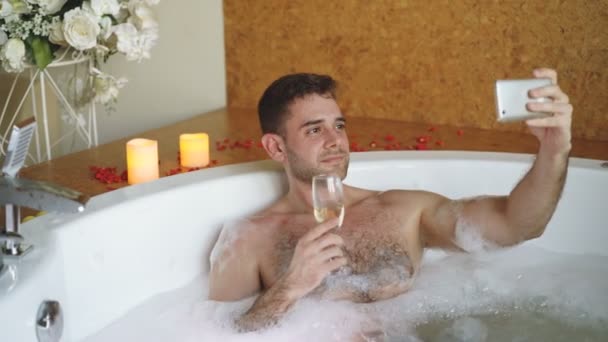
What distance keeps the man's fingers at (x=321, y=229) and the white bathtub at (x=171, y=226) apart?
15.9 inches

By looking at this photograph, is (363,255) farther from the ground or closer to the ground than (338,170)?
closer to the ground

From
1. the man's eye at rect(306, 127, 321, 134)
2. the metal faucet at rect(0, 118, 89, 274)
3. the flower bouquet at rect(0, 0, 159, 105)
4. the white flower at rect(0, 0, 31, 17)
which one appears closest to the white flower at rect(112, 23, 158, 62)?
the flower bouquet at rect(0, 0, 159, 105)

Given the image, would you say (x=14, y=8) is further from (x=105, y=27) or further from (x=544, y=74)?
(x=544, y=74)

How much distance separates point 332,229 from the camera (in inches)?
66.6

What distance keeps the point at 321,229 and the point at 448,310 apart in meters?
0.47

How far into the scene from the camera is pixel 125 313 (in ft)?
5.50

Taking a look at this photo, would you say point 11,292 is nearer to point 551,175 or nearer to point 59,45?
point 551,175

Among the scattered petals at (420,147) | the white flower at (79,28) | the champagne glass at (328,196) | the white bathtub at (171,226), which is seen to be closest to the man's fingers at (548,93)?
the champagne glass at (328,196)

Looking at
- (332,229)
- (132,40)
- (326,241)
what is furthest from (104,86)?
(326,241)

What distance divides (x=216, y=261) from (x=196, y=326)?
0.14m

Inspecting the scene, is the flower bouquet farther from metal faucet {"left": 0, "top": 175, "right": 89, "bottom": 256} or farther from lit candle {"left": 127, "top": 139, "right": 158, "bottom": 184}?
metal faucet {"left": 0, "top": 175, "right": 89, "bottom": 256}

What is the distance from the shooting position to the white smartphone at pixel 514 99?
131cm

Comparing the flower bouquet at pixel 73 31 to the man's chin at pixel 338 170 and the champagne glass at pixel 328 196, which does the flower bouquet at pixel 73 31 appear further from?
the champagne glass at pixel 328 196

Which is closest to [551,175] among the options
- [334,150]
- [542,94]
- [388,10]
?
[542,94]
